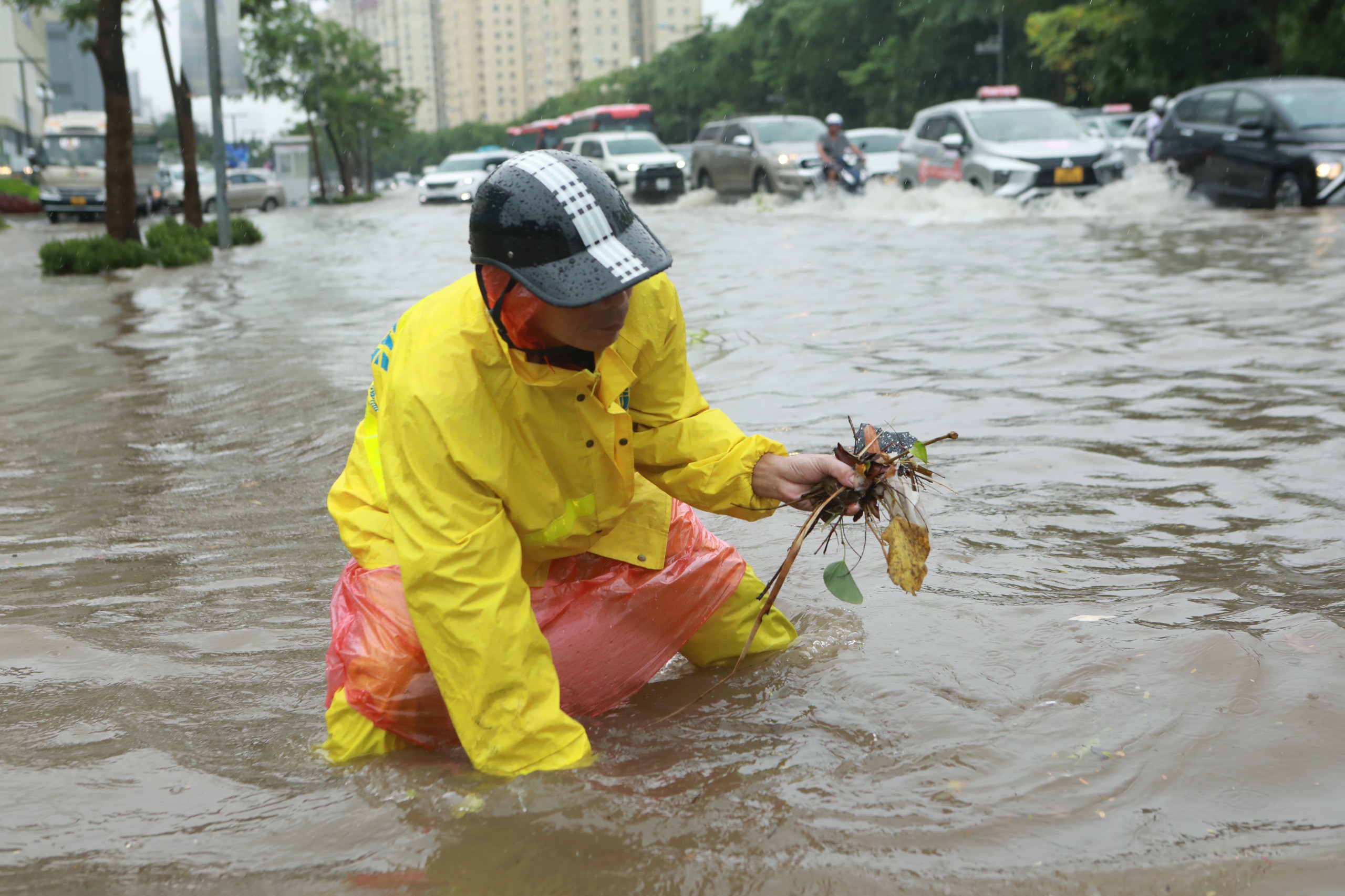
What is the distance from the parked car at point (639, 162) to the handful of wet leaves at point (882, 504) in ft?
75.2

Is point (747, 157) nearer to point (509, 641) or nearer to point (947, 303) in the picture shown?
point (947, 303)

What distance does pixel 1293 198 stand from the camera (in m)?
14.9

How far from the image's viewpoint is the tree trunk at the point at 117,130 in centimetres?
1571

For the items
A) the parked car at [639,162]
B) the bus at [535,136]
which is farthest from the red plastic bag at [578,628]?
the bus at [535,136]

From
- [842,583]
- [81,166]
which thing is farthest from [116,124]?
[81,166]

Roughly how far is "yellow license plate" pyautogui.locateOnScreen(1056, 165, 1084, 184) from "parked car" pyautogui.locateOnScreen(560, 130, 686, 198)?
1061 cm

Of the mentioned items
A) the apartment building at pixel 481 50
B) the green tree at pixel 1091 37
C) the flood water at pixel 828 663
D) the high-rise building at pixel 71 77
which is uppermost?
the apartment building at pixel 481 50

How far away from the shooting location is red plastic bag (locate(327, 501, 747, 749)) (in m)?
2.73

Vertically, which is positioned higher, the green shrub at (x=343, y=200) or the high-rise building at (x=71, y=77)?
the high-rise building at (x=71, y=77)

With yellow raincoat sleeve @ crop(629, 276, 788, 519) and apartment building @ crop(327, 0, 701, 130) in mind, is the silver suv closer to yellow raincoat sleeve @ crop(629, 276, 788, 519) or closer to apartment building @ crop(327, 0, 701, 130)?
yellow raincoat sleeve @ crop(629, 276, 788, 519)

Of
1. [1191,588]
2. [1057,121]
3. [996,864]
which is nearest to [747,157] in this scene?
[1057,121]

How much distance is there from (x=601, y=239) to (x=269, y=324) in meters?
8.19

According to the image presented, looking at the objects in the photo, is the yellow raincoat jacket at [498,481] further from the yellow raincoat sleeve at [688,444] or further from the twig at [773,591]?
the twig at [773,591]

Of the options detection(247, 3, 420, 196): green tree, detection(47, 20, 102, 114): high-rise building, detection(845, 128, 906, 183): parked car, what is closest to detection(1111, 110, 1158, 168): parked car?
detection(845, 128, 906, 183): parked car
